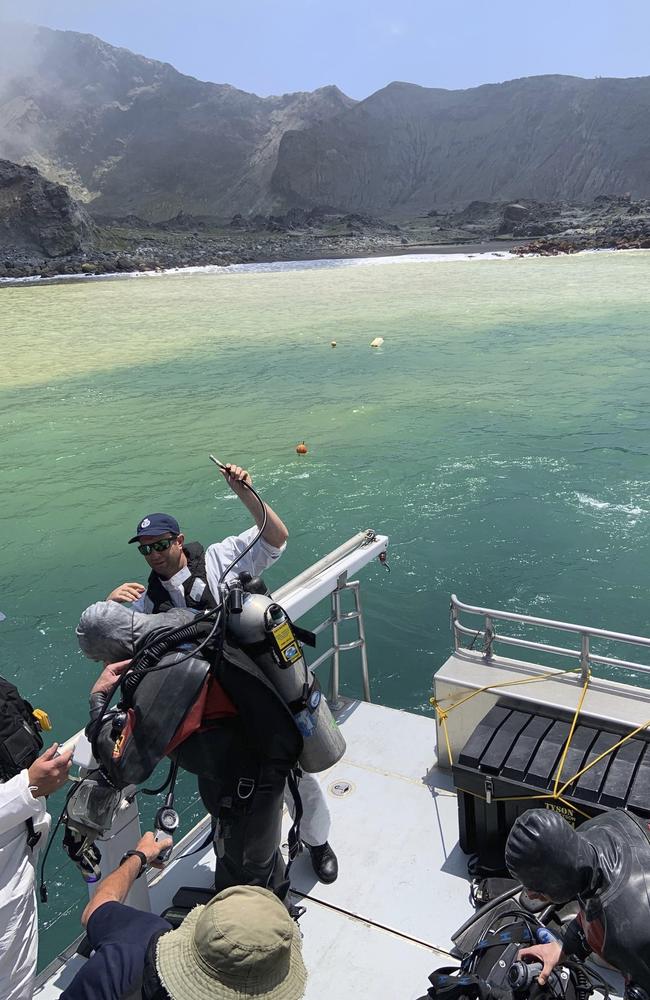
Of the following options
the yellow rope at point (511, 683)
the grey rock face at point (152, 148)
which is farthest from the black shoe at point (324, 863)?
the grey rock face at point (152, 148)

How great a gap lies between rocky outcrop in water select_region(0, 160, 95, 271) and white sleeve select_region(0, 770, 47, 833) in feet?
270

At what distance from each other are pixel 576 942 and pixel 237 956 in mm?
1245

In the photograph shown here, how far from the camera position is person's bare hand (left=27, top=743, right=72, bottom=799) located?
8.73ft

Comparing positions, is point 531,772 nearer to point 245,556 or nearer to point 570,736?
point 570,736

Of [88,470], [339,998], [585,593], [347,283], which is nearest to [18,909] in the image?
[339,998]

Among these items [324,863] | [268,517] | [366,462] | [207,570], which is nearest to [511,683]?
[324,863]

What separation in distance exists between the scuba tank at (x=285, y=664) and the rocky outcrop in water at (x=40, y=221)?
82.4 metres

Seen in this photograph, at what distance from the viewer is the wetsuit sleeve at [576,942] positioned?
95.7 inches

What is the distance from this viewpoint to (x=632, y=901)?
7.11ft

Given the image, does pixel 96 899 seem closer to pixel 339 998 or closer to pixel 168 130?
pixel 339 998

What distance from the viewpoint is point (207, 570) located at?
3.55m

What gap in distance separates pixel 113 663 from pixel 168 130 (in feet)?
709

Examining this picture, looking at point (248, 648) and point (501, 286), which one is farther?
point (501, 286)

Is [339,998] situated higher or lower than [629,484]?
higher
